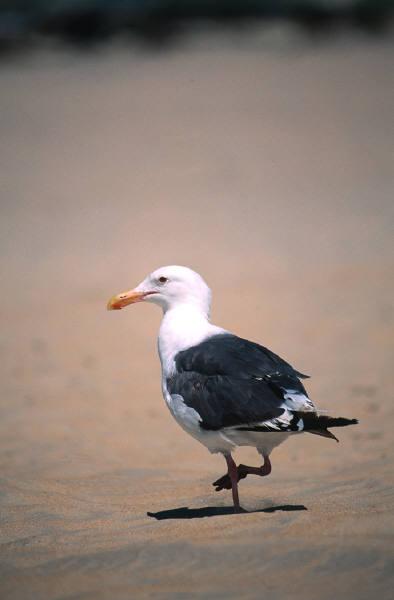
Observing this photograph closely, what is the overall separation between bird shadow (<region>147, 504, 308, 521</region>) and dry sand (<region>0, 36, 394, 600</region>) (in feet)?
0.10

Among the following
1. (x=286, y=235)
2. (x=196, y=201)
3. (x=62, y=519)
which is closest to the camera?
(x=62, y=519)

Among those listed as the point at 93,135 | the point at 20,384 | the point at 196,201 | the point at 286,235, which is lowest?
the point at 20,384

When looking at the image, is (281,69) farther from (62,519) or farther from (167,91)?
(62,519)

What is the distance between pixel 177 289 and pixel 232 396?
3.86 feet

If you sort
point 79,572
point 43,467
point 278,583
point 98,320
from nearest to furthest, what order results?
1. point 278,583
2. point 79,572
3. point 43,467
4. point 98,320

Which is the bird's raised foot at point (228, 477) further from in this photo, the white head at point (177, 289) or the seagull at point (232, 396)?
the white head at point (177, 289)

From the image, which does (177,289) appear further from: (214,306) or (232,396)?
(214,306)

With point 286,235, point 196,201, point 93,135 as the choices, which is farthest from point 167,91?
point 286,235

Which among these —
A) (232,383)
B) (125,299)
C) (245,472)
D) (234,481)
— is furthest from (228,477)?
(125,299)

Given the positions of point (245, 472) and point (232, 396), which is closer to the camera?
point (232, 396)

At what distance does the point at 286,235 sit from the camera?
15445 mm

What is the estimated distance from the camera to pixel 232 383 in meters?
5.09

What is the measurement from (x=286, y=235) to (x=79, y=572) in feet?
38.0

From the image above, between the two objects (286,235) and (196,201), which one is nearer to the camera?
(286,235)
